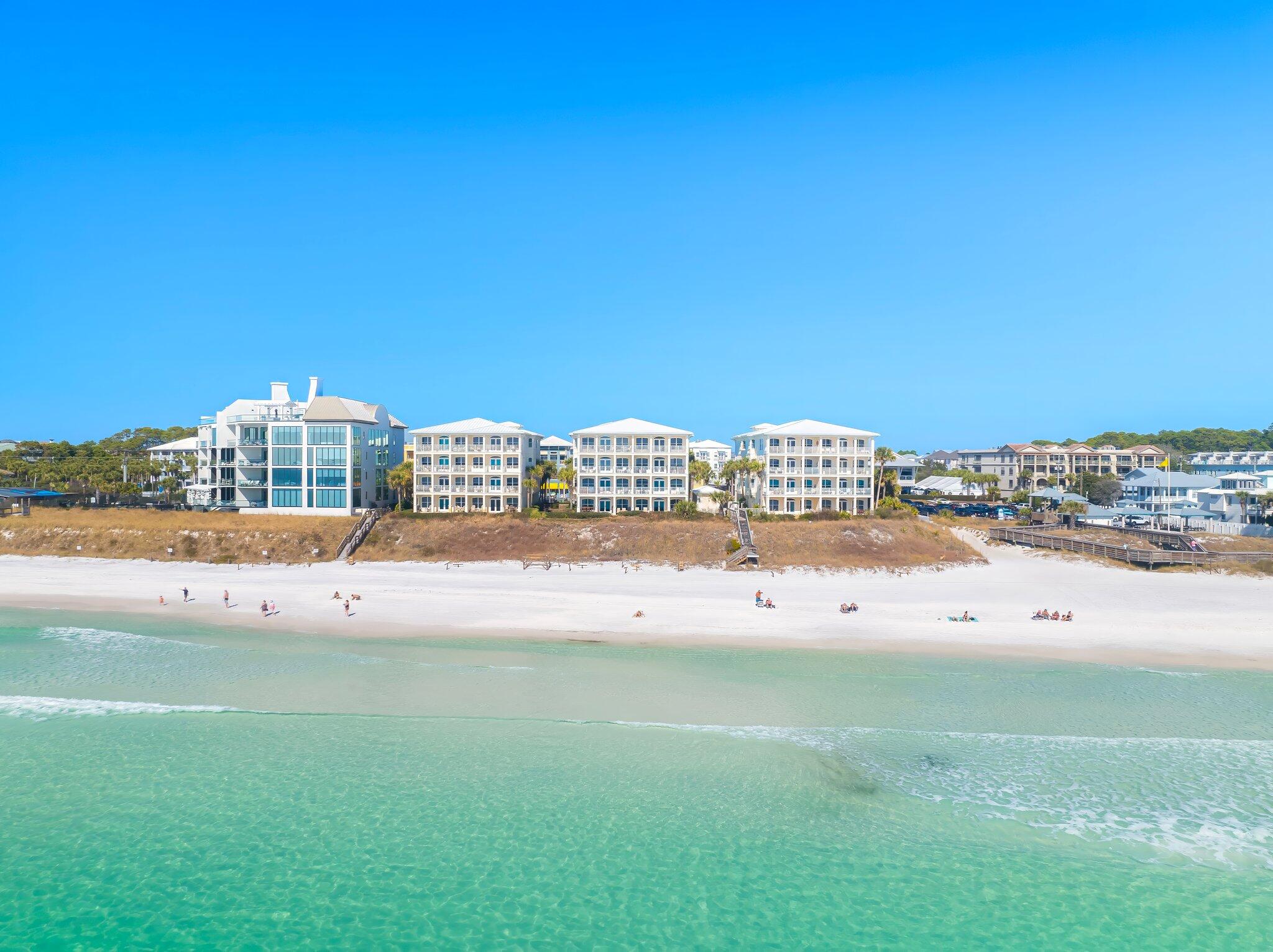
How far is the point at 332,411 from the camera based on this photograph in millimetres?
70688

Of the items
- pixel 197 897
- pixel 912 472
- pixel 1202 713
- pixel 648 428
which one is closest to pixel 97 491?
pixel 648 428

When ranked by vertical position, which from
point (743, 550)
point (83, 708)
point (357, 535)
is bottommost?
point (83, 708)

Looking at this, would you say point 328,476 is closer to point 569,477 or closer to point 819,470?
point 569,477

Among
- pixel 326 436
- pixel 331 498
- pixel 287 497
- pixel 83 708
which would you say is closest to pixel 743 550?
pixel 331 498

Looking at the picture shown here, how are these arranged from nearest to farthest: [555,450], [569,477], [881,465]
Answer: [569,477]
[881,465]
[555,450]

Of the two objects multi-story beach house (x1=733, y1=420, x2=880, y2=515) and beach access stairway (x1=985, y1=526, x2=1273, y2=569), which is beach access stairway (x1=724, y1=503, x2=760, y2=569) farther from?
beach access stairway (x1=985, y1=526, x2=1273, y2=569)

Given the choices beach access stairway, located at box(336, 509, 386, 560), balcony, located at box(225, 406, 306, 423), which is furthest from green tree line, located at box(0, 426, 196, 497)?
beach access stairway, located at box(336, 509, 386, 560)

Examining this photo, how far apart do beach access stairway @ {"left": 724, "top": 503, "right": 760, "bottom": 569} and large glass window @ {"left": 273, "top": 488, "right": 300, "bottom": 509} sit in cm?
4065

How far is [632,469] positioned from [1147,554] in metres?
42.0

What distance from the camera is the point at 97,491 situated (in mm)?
76938

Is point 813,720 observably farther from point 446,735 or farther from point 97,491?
point 97,491

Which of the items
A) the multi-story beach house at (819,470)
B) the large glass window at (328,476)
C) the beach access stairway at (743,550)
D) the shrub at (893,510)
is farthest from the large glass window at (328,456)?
the shrub at (893,510)

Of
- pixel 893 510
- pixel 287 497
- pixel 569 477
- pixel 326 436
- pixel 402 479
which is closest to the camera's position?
pixel 893 510

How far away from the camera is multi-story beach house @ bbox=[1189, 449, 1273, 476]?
110500 mm
